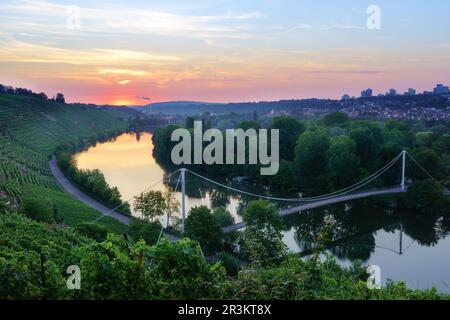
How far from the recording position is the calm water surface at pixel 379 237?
8250 millimetres

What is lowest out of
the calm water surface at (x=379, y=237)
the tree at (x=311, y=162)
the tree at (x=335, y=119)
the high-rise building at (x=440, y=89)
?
the calm water surface at (x=379, y=237)

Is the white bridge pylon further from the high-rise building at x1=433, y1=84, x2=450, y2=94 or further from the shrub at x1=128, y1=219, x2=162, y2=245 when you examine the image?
the high-rise building at x1=433, y1=84, x2=450, y2=94

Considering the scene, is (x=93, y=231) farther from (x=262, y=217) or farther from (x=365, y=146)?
(x=365, y=146)

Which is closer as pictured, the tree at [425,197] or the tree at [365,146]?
the tree at [425,197]

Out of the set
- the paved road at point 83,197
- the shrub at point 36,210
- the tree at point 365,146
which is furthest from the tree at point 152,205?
the tree at point 365,146

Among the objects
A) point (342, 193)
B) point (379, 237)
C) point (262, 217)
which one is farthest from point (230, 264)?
point (342, 193)

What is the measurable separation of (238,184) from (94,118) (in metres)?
29.5

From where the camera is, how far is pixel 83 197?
1430cm

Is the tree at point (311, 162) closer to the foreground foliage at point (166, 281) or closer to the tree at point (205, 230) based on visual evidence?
the tree at point (205, 230)

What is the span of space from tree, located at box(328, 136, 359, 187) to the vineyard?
7.84m

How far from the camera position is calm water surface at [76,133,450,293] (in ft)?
27.1

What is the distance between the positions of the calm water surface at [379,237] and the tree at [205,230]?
65.8 inches

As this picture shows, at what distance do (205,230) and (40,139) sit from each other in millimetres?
20761
